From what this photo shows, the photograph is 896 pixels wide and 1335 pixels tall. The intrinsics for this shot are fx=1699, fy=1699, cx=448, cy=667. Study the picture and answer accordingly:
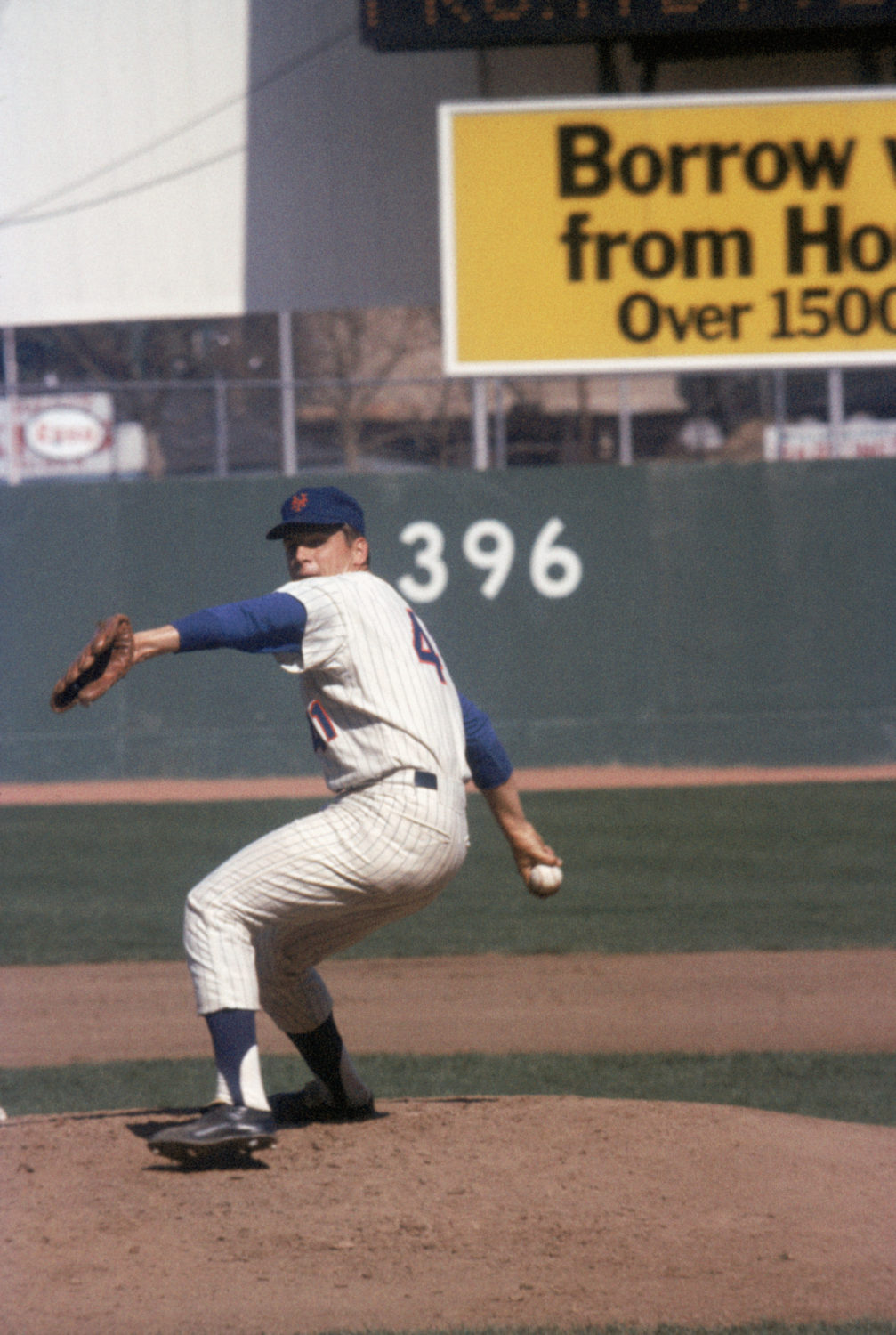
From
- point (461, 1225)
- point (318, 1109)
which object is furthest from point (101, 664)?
point (318, 1109)

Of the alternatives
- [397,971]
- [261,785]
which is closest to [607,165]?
[261,785]

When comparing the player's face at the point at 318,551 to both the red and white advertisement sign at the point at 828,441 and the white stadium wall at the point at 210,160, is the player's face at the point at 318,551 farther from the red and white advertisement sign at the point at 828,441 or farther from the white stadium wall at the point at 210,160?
the red and white advertisement sign at the point at 828,441

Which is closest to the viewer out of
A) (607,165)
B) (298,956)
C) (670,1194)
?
(670,1194)

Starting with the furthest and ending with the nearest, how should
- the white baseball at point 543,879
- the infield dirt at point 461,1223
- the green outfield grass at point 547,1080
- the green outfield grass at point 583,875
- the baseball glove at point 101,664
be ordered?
the green outfield grass at point 583,875, the green outfield grass at point 547,1080, the white baseball at point 543,879, the baseball glove at point 101,664, the infield dirt at point 461,1223

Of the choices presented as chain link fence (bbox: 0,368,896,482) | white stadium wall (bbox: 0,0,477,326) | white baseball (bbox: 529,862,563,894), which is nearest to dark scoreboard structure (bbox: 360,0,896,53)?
white stadium wall (bbox: 0,0,477,326)

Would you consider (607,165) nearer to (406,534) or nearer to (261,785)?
(406,534)

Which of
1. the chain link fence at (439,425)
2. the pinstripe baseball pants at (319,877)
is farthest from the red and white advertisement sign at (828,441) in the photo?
the pinstripe baseball pants at (319,877)
